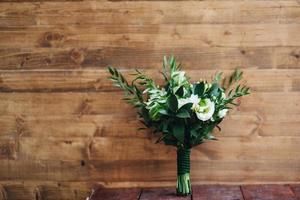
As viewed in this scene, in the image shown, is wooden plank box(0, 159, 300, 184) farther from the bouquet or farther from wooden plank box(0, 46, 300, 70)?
wooden plank box(0, 46, 300, 70)

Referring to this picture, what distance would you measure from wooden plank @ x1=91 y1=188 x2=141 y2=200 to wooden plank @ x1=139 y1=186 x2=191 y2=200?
0.10 ft

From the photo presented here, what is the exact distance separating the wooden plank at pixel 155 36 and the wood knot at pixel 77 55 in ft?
0.07

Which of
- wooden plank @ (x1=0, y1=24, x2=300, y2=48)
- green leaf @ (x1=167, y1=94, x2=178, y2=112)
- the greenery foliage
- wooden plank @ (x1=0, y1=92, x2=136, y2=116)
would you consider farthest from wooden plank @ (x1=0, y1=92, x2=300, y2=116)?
green leaf @ (x1=167, y1=94, x2=178, y2=112)

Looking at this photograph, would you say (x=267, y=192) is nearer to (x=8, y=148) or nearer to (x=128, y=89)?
(x=128, y=89)

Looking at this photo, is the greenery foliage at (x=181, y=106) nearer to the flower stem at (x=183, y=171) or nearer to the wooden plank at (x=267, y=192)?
the flower stem at (x=183, y=171)

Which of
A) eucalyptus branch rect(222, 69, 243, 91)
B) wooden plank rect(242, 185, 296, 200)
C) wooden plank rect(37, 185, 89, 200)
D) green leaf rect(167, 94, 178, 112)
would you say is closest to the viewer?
green leaf rect(167, 94, 178, 112)

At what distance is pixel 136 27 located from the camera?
1.59 m

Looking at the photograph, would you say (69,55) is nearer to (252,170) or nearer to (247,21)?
(247,21)

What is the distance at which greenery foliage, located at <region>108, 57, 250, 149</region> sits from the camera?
133 centimetres

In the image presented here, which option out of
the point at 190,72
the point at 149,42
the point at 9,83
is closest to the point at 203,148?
the point at 190,72

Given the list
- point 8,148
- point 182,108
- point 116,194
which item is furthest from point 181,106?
point 8,148

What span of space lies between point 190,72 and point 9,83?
2.49 ft

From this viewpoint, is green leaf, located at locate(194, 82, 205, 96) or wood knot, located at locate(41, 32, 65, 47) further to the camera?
wood knot, located at locate(41, 32, 65, 47)

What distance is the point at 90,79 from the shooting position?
1617mm
